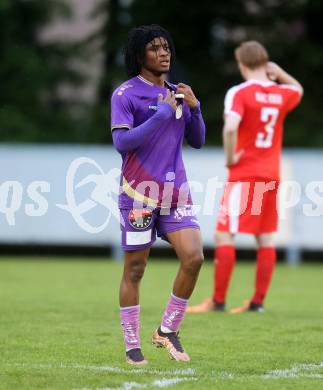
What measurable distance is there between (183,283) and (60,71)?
16.3m

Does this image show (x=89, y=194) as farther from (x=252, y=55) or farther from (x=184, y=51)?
(x=252, y=55)

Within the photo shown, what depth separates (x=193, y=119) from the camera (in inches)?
261

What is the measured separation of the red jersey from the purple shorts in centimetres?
→ 316

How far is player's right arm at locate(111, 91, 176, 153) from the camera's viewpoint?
6238mm

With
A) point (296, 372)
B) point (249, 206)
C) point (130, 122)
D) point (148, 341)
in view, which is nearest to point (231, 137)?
point (249, 206)

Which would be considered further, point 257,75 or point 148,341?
point 257,75

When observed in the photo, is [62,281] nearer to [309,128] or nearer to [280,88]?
[280,88]

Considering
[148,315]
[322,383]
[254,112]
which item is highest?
[254,112]

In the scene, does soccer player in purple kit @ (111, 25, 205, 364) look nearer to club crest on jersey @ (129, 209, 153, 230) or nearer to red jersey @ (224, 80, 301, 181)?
club crest on jersey @ (129, 209, 153, 230)

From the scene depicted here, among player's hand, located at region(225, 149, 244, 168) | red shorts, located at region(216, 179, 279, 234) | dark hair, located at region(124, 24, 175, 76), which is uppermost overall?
dark hair, located at region(124, 24, 175, 76)

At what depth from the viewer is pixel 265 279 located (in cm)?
983

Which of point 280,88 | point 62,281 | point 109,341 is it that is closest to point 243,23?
point 62,281

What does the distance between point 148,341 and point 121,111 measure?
187cm

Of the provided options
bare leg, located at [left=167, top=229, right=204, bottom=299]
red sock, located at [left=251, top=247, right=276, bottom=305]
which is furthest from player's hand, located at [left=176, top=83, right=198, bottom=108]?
red sock, located at [left=251, top=247, right=276, bottom=305]
